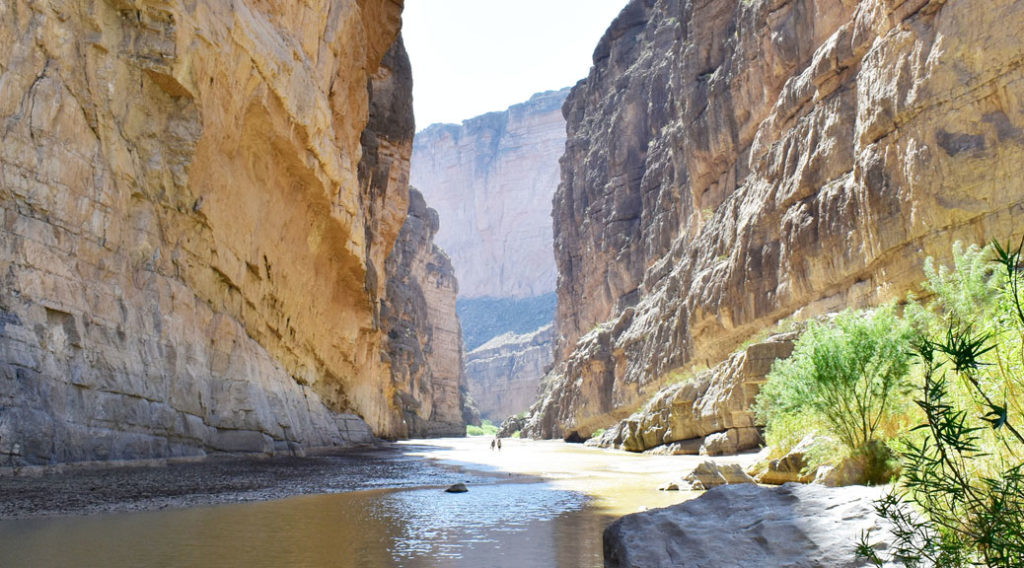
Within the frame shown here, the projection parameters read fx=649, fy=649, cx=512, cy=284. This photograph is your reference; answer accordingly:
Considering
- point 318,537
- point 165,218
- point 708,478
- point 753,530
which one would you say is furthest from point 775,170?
point 318,537

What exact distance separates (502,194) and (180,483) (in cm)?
17984

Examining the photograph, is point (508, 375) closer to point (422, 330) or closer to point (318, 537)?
point (422, 330)

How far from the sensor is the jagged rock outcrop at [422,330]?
59.6 m

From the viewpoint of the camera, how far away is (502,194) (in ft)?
618

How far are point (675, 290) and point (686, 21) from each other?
61.3ft

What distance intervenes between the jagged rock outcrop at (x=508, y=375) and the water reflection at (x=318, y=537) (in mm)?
119425

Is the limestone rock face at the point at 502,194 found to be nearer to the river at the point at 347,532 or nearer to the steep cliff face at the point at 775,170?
the steep cliff face at the point at 775,170

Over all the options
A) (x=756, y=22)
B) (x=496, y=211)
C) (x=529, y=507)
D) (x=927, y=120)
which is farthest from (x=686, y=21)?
(x=496, y=211)

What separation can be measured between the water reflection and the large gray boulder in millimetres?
723

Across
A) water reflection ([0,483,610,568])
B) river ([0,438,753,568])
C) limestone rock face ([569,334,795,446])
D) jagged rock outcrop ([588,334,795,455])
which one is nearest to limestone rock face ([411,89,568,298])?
limestone rock face ([569,334,795,446])

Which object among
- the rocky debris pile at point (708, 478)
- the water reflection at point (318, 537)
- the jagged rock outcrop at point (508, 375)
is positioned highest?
the jagged rock outcrop at point (508, 375)

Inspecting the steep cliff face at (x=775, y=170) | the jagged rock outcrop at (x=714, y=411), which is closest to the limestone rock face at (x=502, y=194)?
the steep cliff face at (x=775, y=170)

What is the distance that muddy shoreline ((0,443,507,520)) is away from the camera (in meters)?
8.21

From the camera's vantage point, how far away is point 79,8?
13.2 m
